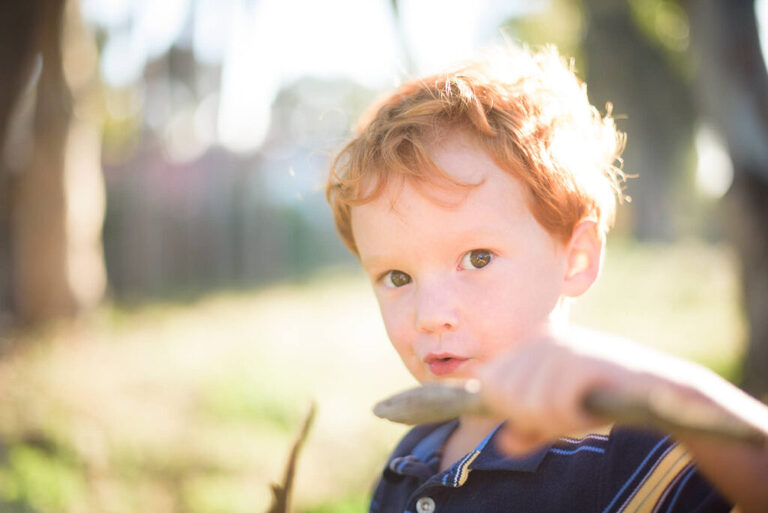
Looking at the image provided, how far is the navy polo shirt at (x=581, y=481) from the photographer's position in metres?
0.99

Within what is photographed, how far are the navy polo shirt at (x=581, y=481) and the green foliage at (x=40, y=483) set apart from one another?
1.88 meters

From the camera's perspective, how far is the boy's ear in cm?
136

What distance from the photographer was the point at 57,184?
6973 millimetres

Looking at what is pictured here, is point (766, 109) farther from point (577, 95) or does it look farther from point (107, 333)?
point (107, 333)

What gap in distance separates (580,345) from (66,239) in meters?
7.55

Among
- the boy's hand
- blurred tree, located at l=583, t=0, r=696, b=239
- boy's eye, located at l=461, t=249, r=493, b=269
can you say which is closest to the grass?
boy's eye, located at l=461, t=249, r=493, b=269

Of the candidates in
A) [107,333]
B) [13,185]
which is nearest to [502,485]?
[107,333]

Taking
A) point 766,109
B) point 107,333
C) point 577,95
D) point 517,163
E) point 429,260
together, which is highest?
point 766,109

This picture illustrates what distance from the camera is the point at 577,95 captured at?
5.10 feet

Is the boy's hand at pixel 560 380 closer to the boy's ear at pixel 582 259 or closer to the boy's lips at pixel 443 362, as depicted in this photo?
the boy's lips at pixel 443 362

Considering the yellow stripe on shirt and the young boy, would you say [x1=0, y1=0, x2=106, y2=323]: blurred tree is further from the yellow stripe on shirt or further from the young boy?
the yellow stripe on shirt

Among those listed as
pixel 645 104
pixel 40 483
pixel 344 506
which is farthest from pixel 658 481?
pixel 645 104

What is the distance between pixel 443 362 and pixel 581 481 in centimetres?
35

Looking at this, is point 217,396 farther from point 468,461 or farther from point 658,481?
point 658,481
